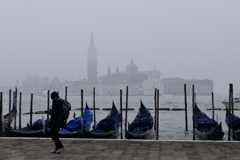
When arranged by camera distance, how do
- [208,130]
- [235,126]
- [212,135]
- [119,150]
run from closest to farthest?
1. [119,150]
2. [212,135]
3. [235,126]
4. [208,130]

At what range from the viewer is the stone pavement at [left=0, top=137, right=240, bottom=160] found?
697 centimetres

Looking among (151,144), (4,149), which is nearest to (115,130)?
(151,144)

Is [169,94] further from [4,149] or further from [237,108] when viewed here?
[4,149]

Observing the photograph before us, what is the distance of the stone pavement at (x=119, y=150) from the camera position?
6.97 meters

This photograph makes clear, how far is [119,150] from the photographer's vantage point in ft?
25.4

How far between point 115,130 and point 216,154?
305 inches

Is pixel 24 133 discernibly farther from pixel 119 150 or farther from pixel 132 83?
pixel 132 83

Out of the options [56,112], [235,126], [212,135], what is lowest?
[212,135]

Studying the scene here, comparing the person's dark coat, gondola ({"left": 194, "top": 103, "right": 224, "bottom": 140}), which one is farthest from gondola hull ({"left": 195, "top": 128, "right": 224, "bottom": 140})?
the person's dark coat

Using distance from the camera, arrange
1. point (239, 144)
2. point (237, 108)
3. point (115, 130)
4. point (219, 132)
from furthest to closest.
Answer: point (237, 108)
point (115, 130)
point (219, 132)
point (239, 144)

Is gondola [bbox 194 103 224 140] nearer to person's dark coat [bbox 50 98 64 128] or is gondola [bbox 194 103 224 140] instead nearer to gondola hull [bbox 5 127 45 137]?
gondola hull [bbox 5 127 45 137]

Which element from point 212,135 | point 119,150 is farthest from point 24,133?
point 212,135

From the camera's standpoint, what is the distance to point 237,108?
138 ft

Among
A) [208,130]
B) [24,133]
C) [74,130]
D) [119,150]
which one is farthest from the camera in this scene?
[208,130]
